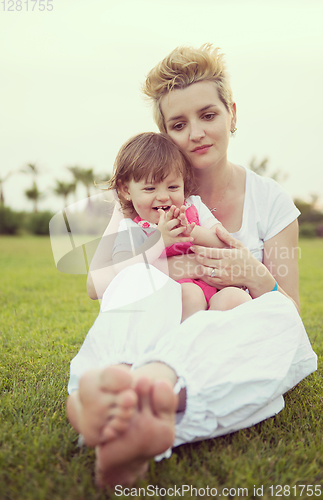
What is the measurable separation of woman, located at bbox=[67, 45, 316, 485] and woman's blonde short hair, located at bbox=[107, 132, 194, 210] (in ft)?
0.39

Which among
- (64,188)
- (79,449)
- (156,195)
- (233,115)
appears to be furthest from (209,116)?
(64,188)

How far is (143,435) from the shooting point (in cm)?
106

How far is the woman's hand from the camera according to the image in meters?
1.91

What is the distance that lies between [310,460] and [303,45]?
15.0 feet

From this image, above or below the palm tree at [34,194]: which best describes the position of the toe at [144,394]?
above

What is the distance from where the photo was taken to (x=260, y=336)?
1.47m

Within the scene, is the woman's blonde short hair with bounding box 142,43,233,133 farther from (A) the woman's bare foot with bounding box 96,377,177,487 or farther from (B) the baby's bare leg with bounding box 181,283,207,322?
(A) the woman's bare foot with bounding box 96,377,177,487

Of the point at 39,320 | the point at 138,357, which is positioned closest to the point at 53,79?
the point at 39,320

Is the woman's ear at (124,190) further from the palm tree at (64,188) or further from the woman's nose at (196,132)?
the palm tree at (64,188)

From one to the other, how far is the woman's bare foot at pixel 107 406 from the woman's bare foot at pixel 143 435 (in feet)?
0.07

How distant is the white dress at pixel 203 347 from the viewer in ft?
4.45

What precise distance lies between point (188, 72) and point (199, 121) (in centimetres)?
30

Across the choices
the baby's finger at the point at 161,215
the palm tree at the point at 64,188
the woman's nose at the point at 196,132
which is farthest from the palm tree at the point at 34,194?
the baby's finger at the point at 161,215

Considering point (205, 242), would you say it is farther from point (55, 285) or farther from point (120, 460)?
point (55, 285)
